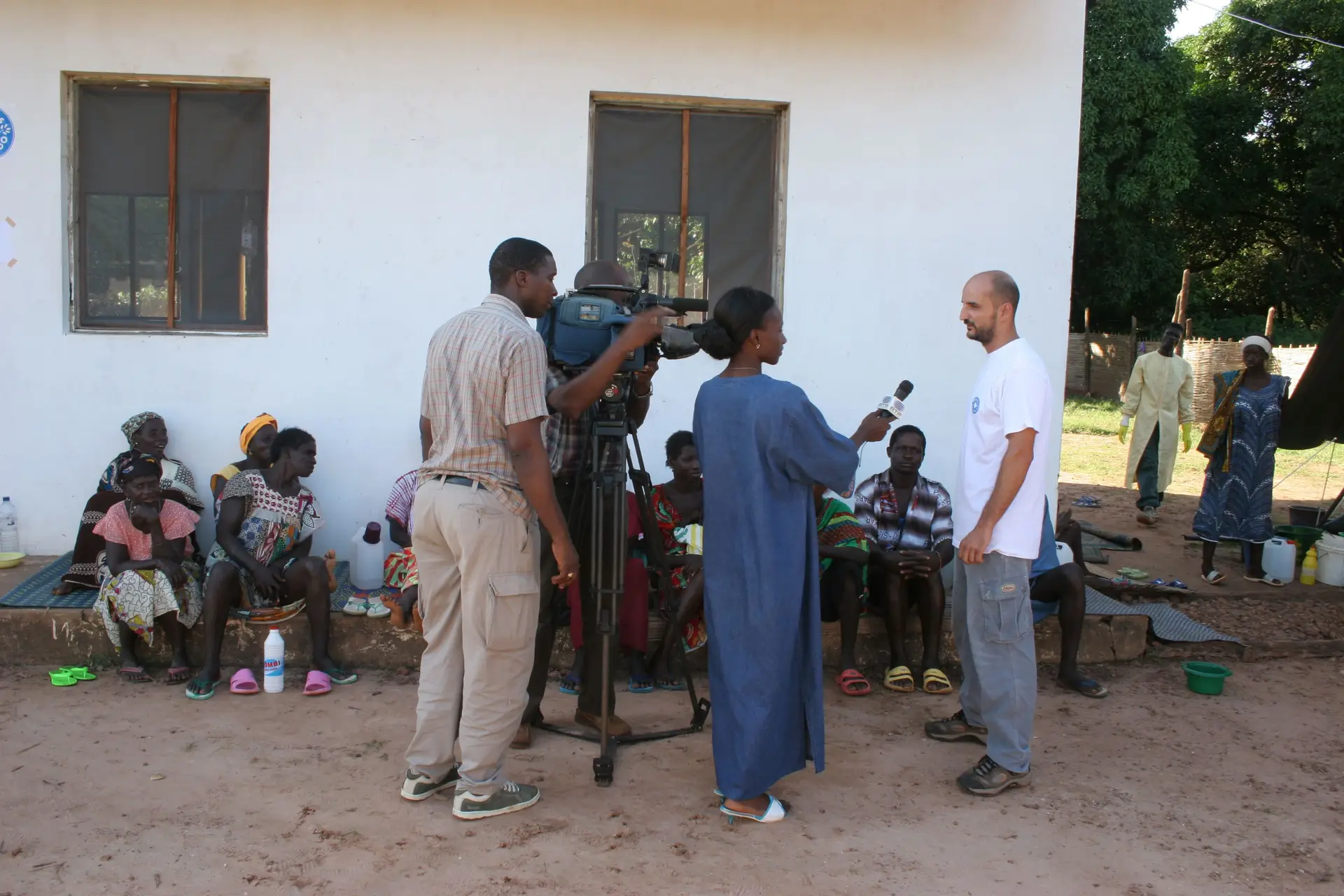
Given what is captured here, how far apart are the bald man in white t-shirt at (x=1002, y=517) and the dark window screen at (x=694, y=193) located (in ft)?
6.92

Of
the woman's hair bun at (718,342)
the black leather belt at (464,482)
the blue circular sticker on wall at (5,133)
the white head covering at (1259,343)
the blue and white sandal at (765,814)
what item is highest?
the blue circular sticker on wall at (5,133)

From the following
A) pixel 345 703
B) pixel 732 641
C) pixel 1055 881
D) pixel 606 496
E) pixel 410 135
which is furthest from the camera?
pixel 410 135

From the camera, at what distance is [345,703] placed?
4363 mm

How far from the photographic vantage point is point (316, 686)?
444 cm

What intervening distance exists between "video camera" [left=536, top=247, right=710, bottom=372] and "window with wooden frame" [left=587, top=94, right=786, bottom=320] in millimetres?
2112

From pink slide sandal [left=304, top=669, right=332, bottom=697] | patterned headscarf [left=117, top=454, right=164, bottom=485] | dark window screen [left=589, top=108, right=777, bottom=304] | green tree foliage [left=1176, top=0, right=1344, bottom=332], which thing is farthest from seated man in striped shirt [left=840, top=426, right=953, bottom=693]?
green tree foliage [left=1176, top=0, right=1344, bottom=332]

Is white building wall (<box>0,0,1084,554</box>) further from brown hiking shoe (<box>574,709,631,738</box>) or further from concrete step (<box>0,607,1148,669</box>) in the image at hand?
brown hiking shoe (<box>574,709,631,738</box>)

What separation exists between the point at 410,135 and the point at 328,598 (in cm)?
236

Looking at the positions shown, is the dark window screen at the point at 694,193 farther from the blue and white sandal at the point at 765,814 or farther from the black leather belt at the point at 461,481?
the blue and white sandal at the point at 765,814

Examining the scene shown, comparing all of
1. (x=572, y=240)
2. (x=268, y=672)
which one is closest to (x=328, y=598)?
(x=268, y=672)

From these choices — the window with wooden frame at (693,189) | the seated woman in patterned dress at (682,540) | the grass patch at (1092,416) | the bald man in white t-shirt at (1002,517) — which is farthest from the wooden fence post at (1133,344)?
the bald man in white t-shirt at (1002,517)

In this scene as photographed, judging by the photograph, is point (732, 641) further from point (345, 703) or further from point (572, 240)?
point (572, 240)

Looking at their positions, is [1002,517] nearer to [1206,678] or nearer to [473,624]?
[473,624]

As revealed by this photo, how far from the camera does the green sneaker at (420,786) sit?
3430 millimetres
